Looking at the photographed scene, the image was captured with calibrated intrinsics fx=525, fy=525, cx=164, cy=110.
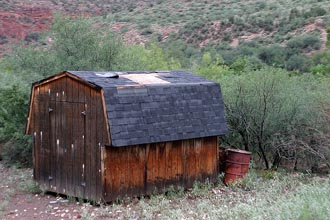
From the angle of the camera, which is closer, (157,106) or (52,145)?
(157,106)

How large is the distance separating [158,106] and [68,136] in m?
2.35

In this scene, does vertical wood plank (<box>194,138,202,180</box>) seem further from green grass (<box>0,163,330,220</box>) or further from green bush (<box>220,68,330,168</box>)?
green bush (<box>220,68,330,168</box>)

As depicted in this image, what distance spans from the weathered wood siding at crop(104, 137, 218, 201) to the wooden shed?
0.08 feet

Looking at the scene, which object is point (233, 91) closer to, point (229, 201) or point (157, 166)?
point (157, 166)

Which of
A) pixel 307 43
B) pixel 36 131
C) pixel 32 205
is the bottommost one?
pixel 32 205

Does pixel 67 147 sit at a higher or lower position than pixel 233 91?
lower

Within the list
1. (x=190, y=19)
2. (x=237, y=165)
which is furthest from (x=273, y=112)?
(x=190, y=19)

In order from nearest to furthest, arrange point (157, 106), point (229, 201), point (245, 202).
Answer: point (245, 202), point (229, 201), point (157, 106)

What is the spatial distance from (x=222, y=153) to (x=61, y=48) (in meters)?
7.21

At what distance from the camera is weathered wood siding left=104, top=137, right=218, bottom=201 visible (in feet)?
40.1

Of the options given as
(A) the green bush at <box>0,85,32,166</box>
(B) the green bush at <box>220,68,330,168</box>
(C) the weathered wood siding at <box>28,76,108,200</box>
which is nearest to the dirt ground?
(C) the weathered wood siding at <box>28,76,108,200</box>

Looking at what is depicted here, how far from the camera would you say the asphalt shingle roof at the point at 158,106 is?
12094mm

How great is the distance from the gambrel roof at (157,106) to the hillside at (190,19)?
2296 cm

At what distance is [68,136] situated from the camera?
13000mm
